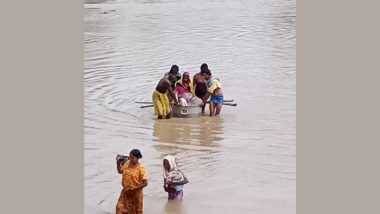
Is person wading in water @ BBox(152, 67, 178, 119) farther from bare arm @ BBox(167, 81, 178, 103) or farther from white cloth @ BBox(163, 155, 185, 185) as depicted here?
white cloth @ BBox(163, 155, 185, 185)

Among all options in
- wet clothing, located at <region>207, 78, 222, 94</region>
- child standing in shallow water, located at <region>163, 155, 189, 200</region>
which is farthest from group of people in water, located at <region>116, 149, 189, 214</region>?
wet clothing, located at <region>207, 78, 222, 94</region>

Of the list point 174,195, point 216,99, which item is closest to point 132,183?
point 174,195

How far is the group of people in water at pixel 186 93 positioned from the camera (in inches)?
545

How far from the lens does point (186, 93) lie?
14.1 m

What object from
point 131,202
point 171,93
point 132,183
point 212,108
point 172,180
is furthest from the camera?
point 212,108

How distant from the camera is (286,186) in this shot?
35.1 ft


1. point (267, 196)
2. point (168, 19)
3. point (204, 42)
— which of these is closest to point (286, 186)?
point (267, 196)

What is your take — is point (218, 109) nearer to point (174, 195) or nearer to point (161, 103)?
point (161, 103)

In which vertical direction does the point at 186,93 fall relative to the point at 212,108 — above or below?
above

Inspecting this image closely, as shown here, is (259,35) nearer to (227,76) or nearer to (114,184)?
(227,76)

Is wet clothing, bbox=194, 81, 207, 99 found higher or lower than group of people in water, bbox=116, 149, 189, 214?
higher

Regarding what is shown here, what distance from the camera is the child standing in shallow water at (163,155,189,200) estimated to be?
10203 mm

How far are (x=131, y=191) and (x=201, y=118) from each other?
4.46 metres

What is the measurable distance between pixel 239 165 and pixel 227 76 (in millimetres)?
5956
